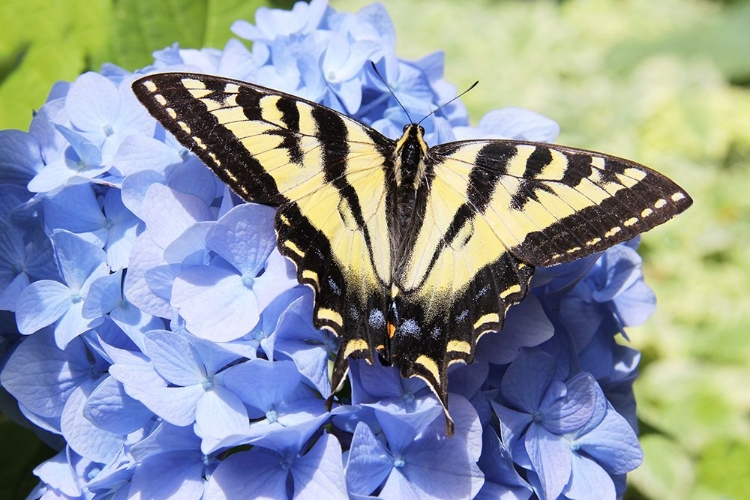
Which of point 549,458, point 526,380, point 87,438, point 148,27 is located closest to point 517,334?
point 526,380

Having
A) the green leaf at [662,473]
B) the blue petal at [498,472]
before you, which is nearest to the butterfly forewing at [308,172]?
the blue petal at [498,472]

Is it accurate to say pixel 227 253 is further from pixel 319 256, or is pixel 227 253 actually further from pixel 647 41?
pixel 647 41

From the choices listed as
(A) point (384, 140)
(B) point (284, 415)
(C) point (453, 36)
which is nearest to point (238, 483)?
(B) point (284, 415)

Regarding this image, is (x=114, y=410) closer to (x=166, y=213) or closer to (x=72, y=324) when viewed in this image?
(x=72, y=324)

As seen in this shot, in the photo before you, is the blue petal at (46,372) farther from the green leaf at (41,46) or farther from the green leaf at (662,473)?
the green leaf at (662,473)

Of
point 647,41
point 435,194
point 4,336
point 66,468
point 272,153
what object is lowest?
point 647,41

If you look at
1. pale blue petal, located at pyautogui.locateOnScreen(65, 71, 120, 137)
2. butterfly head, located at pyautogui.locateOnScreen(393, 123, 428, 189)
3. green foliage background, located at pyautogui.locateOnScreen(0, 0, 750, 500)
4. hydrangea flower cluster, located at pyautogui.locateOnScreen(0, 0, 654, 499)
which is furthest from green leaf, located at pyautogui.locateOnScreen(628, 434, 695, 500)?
pale blue petal, located at pyautogui.locateOnScreen(65, 71, 120, 137)
